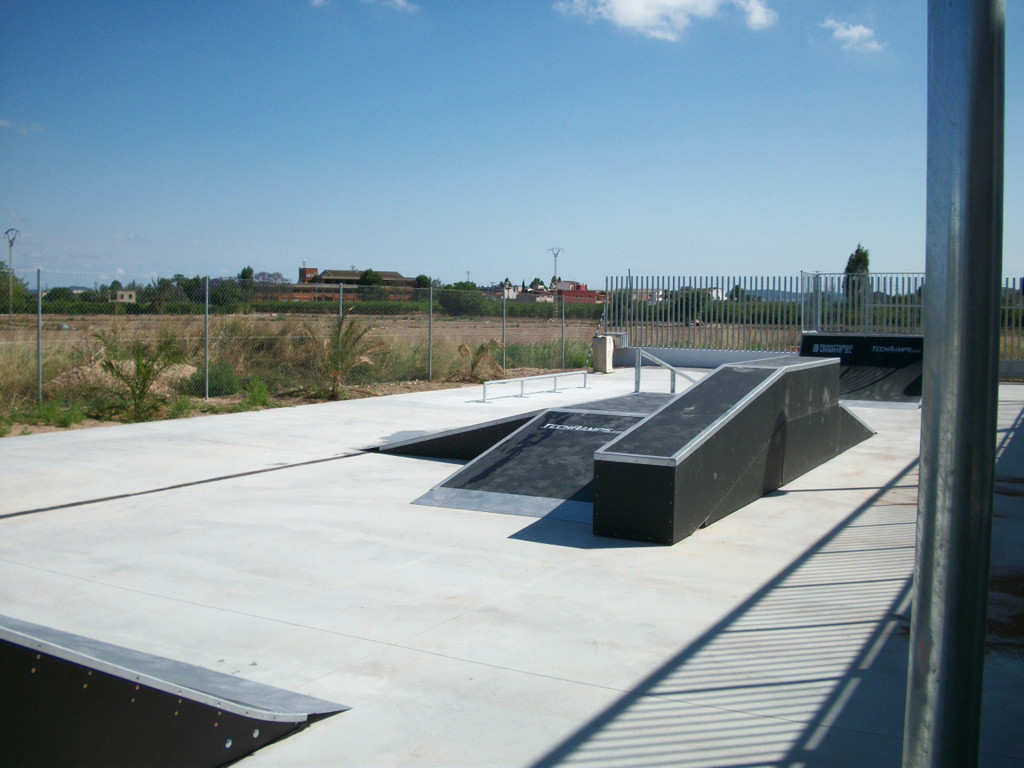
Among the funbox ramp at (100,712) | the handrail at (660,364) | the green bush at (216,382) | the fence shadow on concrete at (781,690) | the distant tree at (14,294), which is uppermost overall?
the distant tree at (14,294)

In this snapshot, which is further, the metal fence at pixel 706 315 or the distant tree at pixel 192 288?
the metal fence at pixel 706 315

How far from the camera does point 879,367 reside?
1995cm

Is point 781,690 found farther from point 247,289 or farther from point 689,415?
point 247,289

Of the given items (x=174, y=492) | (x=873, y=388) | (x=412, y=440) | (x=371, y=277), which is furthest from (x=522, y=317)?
(x=371, y=277)

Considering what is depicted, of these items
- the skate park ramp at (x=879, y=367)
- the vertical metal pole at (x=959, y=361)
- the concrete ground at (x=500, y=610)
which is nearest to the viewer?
the vertical metal pole at (x=959, y=361)

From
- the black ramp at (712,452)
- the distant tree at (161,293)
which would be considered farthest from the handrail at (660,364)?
the distant tree at (161,293)

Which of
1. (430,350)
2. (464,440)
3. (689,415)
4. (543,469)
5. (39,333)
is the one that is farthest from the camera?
(430,350)

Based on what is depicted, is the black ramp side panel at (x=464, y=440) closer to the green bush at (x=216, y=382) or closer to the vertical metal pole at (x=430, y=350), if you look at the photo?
the green bush at (x=216, y=382)

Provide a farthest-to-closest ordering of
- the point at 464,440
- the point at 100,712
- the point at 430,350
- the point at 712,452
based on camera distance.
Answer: the point at 430,350 < the point at 464,440 < the point at 712,452 < the point at 100,712

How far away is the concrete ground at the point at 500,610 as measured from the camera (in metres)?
4.11

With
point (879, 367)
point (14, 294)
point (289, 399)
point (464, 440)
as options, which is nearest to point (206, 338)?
point (289, 399)

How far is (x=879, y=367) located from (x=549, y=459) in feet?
42.6

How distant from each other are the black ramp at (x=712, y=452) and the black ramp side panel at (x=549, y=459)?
1106 mm

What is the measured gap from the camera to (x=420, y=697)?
448 centimetres
